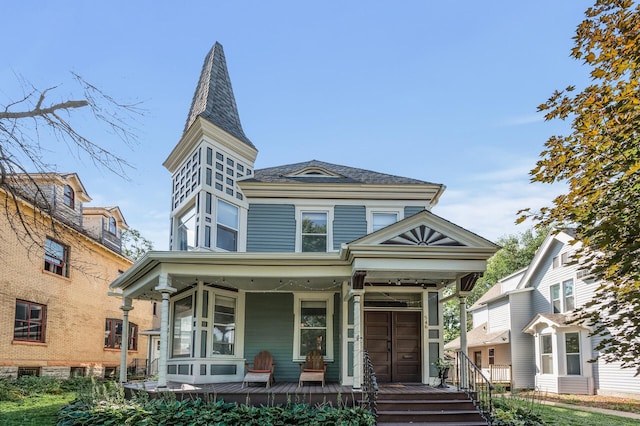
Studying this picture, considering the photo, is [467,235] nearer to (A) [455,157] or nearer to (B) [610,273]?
(B) [610,273]

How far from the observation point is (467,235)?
10.4m

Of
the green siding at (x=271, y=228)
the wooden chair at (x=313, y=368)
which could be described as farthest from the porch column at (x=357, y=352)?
the green siding at (x=271, y=228)

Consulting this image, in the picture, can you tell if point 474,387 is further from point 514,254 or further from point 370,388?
point 514,254

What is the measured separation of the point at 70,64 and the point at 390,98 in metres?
9.32

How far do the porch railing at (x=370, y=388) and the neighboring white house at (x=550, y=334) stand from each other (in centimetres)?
1034

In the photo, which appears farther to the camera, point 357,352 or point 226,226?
point 226,226

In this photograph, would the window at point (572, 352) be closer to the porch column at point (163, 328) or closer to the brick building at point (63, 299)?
the porch column at point (163, 328)

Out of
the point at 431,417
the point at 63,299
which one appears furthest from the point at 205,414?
the point at 63,299

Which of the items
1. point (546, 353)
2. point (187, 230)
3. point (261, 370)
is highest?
point (187, 230)

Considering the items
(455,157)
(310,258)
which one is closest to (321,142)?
(455,157)

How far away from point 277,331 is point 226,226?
2.93m

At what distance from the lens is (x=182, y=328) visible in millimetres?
13406

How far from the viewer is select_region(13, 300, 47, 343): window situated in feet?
60.5

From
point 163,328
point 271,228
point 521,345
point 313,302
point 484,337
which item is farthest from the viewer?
point 484,337
